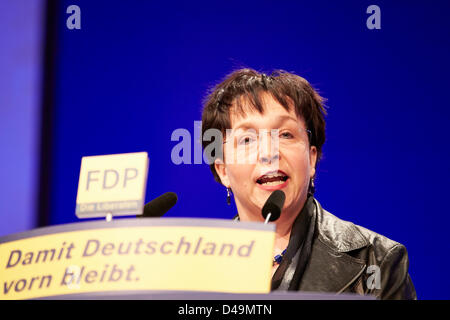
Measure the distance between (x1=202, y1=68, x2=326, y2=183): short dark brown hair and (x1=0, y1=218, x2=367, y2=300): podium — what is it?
2.78 feet

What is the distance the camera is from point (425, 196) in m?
2.28

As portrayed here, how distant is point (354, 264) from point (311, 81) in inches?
34.0

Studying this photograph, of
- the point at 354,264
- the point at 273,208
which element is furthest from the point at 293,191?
the point at 273,208

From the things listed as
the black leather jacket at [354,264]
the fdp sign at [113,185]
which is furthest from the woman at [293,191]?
the fdp sign at [113,185]

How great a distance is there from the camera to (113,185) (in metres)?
1.24

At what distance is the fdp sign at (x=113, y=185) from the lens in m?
1.21

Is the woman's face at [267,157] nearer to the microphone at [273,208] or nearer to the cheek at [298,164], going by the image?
the cheek at [298,164]

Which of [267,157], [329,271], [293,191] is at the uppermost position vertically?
[267,157]

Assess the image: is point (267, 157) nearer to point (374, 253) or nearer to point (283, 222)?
point (283, 222)

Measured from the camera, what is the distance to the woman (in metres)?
1.77

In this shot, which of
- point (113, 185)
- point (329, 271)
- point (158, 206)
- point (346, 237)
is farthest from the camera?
point (346, 237)
